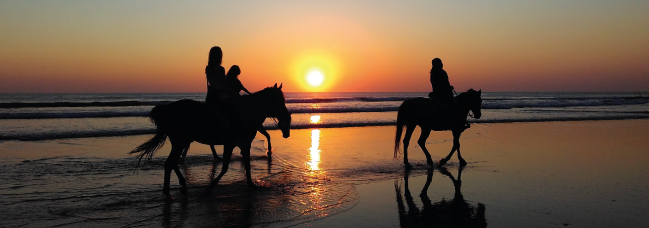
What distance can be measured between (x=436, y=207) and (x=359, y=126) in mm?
12202

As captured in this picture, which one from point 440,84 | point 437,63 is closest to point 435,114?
point 440,84

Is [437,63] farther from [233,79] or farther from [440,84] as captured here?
[233,79]

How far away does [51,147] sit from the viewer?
36.2 ft

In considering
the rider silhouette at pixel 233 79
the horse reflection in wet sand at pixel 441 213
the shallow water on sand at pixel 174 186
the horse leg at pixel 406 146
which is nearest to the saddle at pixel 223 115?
the shallow water on sand at pixel 174 186

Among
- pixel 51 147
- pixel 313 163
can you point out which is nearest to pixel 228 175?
pixel 313 163

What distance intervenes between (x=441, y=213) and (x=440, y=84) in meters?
4.09

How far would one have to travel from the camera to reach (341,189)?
659 centimetres

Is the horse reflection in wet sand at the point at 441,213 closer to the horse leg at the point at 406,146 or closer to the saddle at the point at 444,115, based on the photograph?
the horse leg at the point at 406,146

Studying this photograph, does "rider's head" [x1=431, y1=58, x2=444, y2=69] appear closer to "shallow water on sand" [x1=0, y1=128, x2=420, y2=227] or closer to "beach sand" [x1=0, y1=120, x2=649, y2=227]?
"beach sand" [x1=0, y1=120, x2=649, y2=227]

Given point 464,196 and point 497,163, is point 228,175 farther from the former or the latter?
point 497,163

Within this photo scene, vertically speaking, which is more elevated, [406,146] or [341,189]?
[406,146]

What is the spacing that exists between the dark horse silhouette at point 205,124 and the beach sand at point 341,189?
581 millimetres

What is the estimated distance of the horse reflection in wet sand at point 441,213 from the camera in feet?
16.1

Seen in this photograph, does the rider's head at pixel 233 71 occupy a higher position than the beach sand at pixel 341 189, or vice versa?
the rider's head at pixel 233 71
